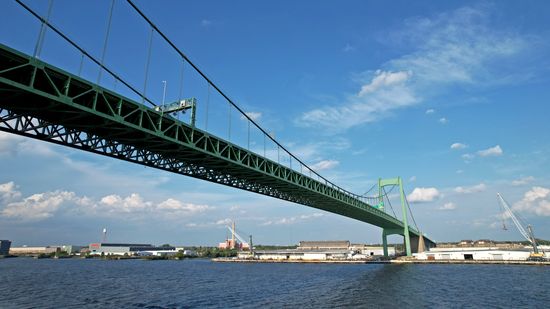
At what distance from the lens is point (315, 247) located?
178875mm

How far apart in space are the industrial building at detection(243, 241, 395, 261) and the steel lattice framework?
86081 millimetres

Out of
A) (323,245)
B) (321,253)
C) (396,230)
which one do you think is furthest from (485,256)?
(323,245)

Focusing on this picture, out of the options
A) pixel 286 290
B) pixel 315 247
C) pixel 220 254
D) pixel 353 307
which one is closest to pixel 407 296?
pixel 353 307

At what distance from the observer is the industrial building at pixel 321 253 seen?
403 ft

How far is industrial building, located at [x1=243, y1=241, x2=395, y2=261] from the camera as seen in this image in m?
123

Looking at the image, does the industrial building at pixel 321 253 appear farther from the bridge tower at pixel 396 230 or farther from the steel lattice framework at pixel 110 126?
the steel lattice framework at pixel 110 126

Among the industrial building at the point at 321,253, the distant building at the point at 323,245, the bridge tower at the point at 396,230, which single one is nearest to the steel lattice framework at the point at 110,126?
the bridge tower at the point at 396,230

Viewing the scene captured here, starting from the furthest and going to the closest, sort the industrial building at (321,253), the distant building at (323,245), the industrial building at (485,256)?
the distant building at (323,245) < the industrial building at (321,253) < the industrial building at (485,256)

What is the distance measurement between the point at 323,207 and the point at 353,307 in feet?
136

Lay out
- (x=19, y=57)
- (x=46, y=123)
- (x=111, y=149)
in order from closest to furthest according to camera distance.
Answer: (x=19, y=57) < (x=46, y=123) < (x=111, y=149)

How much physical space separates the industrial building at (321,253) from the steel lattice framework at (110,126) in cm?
8608

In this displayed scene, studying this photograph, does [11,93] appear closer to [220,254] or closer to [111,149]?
[111,149]

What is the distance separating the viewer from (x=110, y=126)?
24625mm

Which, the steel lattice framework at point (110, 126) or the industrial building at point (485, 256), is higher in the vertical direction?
the steel lattice framework at point (110, 126)
